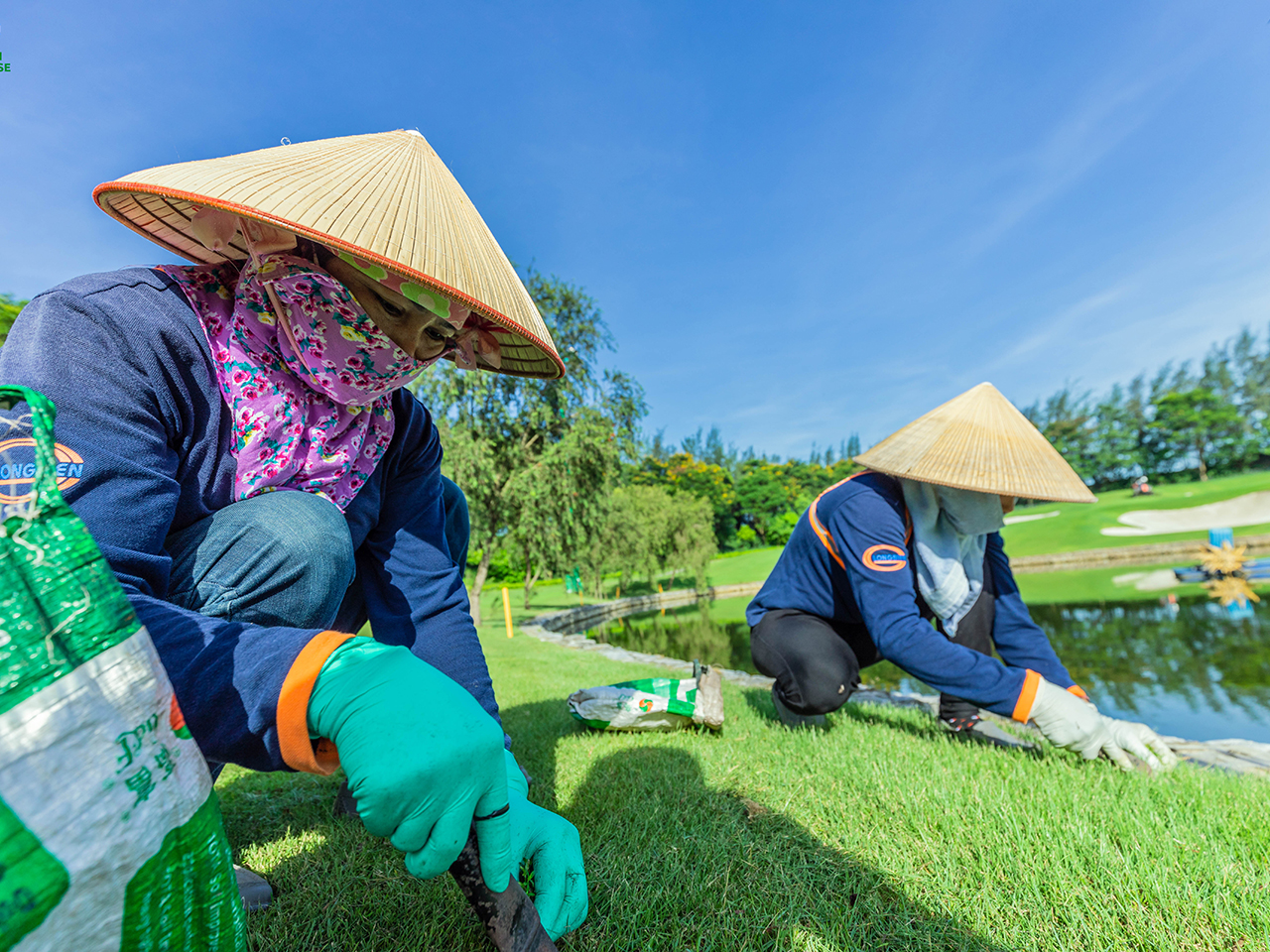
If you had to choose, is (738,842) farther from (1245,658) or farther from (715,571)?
(715,571)

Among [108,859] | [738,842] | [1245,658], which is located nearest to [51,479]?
[108,859]

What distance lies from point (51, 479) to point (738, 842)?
5.41 feet

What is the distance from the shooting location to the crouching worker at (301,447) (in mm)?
756

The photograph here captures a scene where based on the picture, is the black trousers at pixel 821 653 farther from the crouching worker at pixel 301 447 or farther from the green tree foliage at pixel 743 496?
the green tree foliage at pixel 743 496

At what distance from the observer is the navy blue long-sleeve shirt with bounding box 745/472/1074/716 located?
2305 mm

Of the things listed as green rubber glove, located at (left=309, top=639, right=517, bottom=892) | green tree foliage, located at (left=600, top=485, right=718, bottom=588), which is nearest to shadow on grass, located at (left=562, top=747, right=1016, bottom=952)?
green rubber glove, located at (left=309, top=639, right=517, bottom=892)

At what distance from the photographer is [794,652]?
9.29 feet

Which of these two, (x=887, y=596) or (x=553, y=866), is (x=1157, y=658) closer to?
(x=887, y=596)

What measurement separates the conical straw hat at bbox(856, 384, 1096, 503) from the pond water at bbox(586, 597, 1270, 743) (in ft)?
13.6

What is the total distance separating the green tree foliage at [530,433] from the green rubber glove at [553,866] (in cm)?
1056

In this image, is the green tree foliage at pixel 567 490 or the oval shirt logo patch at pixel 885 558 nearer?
the oval shirt logo patch at pixel 885 558

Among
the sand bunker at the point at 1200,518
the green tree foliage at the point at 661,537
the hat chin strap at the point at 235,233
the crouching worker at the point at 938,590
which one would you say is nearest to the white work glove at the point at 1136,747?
the crouching worker at the point at 938,590

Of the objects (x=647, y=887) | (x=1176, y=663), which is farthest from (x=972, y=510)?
(x=1176, y=663)

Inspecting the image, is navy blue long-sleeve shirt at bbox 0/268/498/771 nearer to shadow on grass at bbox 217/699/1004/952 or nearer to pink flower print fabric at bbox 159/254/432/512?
pink flower print fabric at bbox 159/254/432/512
